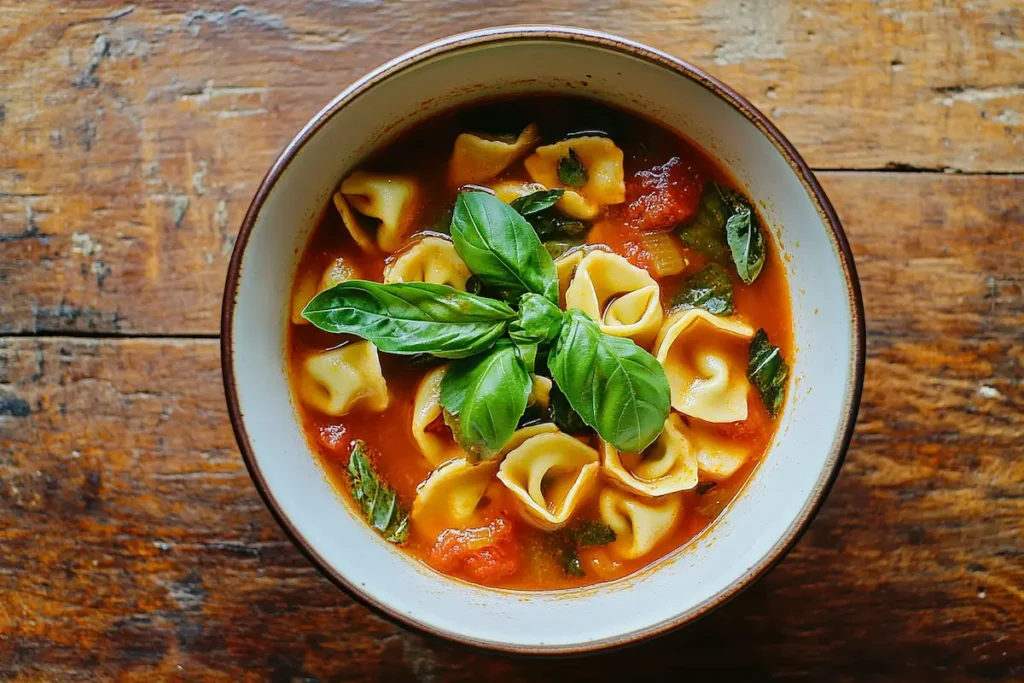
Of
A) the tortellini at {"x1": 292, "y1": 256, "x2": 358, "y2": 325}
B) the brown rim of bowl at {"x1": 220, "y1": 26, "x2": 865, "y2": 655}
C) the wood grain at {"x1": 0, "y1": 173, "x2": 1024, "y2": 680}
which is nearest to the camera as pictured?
the brown rim of bowl at {"x1": 220, "y1": 26, "x2": 865, "y2": 655}

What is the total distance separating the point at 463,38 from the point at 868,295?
1.65 meters

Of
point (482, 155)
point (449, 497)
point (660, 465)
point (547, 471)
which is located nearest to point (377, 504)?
point (449, 497)

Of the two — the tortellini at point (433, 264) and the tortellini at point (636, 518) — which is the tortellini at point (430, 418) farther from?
the tortellini at point (636, 518)

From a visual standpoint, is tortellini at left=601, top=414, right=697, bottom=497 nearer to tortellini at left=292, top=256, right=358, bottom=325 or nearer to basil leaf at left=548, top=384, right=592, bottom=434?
basil leaf at left=548, top=384, right=592, bottom=434

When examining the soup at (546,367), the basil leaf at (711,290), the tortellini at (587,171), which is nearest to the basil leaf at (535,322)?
the soup at (546,367)

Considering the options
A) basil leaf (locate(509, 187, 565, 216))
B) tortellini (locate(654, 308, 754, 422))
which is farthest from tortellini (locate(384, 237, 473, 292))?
tortellini (locate(654, 308, 754, 422))

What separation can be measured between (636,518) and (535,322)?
2.51 feet

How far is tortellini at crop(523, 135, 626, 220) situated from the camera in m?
2.72

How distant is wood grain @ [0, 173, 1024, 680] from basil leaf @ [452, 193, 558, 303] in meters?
1.09

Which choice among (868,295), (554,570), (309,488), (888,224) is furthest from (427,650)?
(888,224)

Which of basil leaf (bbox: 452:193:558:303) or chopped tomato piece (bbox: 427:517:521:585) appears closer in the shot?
basil leaf (bbox: 452:193:558:303)

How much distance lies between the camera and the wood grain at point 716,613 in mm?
2959

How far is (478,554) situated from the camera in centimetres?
270

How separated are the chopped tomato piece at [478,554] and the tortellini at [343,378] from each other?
490 millimetres
